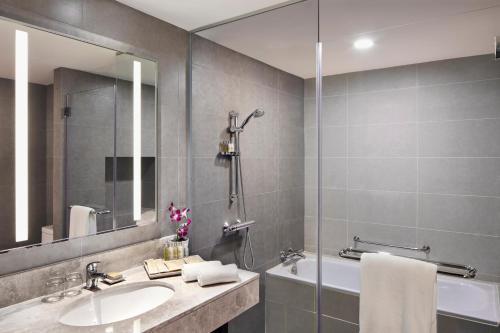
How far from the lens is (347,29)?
1871 millimetres

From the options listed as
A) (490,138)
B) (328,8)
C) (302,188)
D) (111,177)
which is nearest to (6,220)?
(111,177)

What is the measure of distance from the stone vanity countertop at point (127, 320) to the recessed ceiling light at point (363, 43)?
1423 mm

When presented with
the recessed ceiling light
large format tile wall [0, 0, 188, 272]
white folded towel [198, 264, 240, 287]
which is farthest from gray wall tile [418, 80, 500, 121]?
large format tile wall [0, 0, 188, 272]

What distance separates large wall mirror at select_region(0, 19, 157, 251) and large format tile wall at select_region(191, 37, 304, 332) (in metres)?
0.36

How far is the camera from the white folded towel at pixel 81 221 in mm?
1848

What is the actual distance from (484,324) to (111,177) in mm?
2102

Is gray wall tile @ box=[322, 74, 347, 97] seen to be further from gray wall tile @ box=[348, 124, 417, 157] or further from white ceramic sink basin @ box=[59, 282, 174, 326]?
white ceramic sink basin @ box=[59, 282, 174, 326]

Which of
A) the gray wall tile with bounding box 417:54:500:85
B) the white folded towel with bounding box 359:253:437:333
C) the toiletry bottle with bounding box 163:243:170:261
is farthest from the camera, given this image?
the toiletry bottle with bounding box 163:243:170:261

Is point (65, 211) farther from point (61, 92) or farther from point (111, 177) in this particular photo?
point (61, 92)

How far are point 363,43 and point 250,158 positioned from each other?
96 centimetres

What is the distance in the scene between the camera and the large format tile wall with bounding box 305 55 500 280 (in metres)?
1.56

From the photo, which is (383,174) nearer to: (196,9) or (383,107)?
(383,107)

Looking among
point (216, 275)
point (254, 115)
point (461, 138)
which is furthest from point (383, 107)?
point (216, 275)

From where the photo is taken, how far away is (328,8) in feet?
6.39
